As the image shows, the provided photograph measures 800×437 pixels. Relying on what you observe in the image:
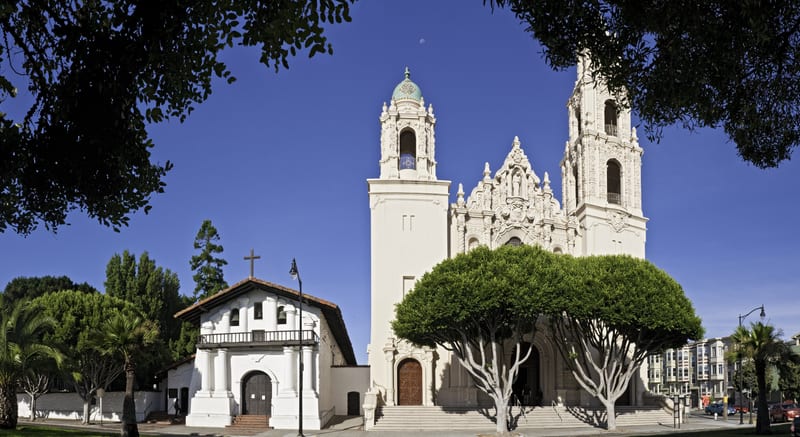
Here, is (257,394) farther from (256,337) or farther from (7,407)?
(7,407)

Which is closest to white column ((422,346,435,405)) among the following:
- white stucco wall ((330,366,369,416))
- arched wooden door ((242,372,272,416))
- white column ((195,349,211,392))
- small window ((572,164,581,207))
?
white stucco wall ((330,366,369,416))

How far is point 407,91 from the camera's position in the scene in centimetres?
5553

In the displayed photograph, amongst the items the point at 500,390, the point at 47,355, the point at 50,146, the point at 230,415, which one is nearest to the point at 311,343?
the point at 230,415

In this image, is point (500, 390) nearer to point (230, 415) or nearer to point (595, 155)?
point (230, 415)

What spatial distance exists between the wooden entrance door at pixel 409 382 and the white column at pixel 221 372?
11248 mm

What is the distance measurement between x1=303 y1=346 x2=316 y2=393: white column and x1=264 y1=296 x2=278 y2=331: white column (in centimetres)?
311

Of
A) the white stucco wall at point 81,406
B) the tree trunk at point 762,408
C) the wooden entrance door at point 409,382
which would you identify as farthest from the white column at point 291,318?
the tree trunk at point 762,408

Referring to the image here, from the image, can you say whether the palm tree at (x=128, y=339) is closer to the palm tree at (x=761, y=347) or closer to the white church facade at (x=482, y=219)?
the white church facade at (x=482, y=219)

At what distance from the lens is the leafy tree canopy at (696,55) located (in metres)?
11.2

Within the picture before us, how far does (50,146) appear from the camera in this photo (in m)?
12.4

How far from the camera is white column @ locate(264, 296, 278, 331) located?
4753cm

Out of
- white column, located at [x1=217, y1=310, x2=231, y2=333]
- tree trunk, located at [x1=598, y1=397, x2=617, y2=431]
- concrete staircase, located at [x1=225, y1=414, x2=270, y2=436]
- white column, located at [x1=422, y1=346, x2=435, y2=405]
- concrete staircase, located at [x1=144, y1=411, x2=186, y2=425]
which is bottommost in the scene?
concrete staircase, located at [x1=144, y1=411, x2=186, y2=425]

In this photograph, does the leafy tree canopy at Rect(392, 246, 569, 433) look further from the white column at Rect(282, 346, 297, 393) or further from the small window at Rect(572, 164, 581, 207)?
the small window at Rect(572, 164, 581, 207)

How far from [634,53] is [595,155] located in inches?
1734
